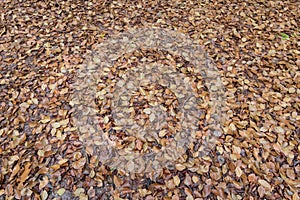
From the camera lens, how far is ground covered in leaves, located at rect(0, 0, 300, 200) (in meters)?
2.20

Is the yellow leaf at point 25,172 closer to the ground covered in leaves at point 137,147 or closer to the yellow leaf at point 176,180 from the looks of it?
the ground covered in leaves at point 137,147

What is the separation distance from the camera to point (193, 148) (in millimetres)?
2396

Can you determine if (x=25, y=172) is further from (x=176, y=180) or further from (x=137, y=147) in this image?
(x=176, y=180)

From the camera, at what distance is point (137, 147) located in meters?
2.41

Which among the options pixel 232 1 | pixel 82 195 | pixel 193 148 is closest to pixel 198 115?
pixel 193 148

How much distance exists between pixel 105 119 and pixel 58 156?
51cm

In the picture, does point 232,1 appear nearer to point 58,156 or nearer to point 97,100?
point 97,100

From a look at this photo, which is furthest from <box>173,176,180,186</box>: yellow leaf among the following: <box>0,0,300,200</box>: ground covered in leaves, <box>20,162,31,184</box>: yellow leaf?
<box>20,162,31,184</box>: yellow leaf

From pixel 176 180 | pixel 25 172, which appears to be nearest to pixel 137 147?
pixel 176 180

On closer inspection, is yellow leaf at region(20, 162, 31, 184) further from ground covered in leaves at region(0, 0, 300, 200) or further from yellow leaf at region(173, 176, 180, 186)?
yellow leaf at region(173, 176, 180, 186)

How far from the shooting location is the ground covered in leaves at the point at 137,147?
2201 mm

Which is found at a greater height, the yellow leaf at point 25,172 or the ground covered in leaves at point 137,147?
the ground covered in leaves at point 137,147

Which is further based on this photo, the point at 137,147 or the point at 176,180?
the point at 137,147

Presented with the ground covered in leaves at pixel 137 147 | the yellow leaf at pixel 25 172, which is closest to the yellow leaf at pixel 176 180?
the ground covered in leaves at pixel 137 147
